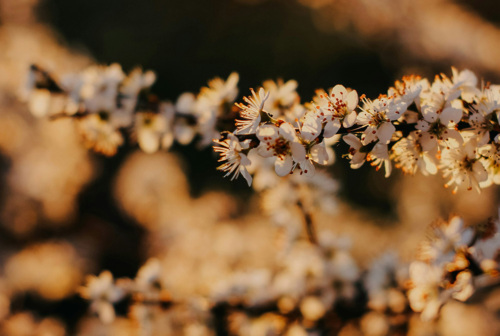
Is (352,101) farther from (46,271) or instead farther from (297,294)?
(46,271)

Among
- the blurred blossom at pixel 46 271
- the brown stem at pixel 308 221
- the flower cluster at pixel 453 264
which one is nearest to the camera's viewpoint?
the flower cluster at pixel 453 264

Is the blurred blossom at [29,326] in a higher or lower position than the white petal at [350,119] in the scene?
higher

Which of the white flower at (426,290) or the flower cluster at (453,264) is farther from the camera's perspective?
the white flower at (426,290)

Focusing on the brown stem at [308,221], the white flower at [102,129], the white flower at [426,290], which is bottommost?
the white flower at [426,290]

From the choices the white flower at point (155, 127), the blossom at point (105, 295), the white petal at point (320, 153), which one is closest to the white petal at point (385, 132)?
the white petal at point (320, 153)

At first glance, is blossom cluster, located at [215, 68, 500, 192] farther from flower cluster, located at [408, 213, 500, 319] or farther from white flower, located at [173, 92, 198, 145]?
white flower, located at [173, 92, 198, 145]

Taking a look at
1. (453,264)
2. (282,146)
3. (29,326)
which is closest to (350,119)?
(282,146)

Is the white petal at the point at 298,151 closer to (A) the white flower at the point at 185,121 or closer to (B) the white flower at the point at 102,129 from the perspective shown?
(A) the white flower at the point at 185,121

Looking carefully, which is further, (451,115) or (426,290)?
(426,290)

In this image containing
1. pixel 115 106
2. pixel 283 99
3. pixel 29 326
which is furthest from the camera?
pixel 29 326

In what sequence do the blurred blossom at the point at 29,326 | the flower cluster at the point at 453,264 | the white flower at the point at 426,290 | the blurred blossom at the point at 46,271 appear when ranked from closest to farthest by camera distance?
1. the flower cluster at the point at 453,264
2. the white flower at the point at 426,290
3. the blurred blossom at the point at 29,326
4. the blurred blossom at the point at 46,271
